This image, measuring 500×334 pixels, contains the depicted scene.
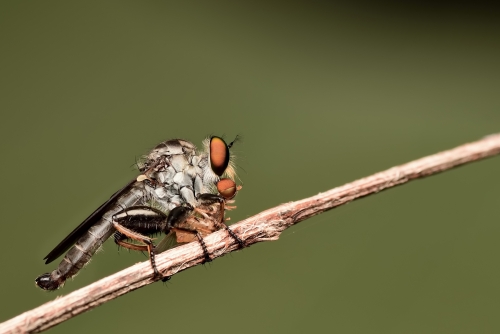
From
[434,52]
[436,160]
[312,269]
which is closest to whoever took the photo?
[436,160]

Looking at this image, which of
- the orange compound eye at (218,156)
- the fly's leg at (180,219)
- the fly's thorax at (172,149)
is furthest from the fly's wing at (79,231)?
the orange compound eye at (218,156)

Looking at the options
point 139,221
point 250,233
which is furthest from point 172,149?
point 250,233

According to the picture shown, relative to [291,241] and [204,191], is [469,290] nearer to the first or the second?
[291,241]

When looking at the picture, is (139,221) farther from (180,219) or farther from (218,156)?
(218,156)

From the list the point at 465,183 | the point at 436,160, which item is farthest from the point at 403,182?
the point at 465,183

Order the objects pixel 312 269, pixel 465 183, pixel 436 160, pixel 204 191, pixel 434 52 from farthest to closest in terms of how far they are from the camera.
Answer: pixel 434 52 < pixel 465 183 < pixel 312 269 < pixel 204 191 < pixel 436 160
